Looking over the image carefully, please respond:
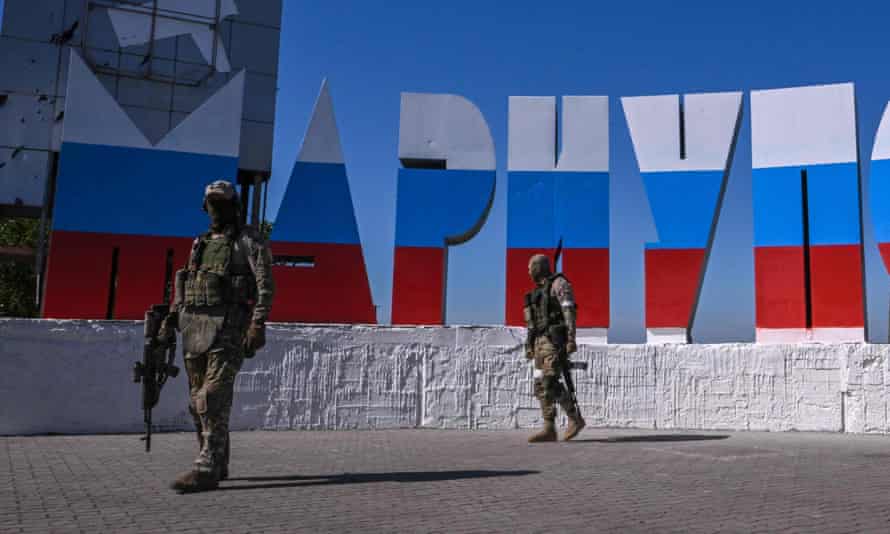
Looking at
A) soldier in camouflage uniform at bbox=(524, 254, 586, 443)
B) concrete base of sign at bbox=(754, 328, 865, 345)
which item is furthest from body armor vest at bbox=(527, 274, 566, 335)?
concrete base of sign at bbox=(754, 328, 865, 345)

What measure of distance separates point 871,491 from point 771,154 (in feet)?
19.6

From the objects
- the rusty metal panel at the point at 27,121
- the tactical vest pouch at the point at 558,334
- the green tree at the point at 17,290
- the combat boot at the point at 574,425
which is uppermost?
the rusty metal panel at the point at 27,121

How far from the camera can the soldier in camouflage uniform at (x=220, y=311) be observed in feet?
15.7

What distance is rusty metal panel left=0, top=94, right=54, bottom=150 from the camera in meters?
9.58

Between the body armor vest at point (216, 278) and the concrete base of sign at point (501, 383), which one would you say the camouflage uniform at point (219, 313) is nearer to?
the body armor vest at point (216, 278)

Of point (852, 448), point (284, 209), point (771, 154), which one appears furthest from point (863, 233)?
point (284, 209)

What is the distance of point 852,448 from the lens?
22.8ft

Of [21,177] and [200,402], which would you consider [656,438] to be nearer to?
[200,402]

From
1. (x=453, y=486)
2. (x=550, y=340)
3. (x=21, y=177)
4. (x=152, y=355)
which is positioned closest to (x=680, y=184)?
(x=550, y=340)

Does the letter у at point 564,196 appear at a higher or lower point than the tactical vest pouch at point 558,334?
higher

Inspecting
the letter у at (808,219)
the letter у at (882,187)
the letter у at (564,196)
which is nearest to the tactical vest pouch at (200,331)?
the letter у at (564,196)

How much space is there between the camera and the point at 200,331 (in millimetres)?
4879

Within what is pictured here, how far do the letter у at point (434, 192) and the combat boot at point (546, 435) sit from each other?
2.57 m

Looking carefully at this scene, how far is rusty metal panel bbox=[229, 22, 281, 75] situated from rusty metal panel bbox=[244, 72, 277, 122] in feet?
0.40
